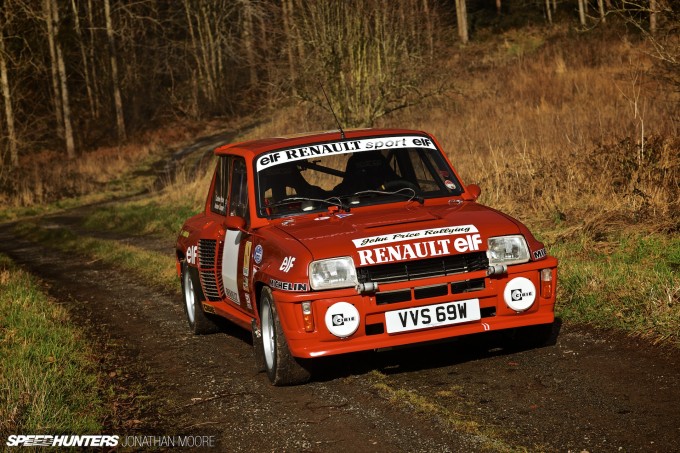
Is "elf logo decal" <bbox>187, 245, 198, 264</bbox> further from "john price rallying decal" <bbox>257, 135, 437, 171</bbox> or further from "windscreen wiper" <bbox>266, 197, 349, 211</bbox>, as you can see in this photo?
"windscreen wiper" <bbox>266, 197, 349, 211</bbox>

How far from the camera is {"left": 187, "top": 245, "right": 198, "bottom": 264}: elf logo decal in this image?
8.98 meters

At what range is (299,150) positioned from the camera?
805 cm

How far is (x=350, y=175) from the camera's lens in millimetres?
7926

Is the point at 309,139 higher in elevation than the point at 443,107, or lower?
higher

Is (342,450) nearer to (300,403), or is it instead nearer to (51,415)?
(300,403)

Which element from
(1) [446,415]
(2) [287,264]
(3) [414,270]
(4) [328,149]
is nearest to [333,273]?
(2) [287,264]

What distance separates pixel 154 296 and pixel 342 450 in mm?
7194

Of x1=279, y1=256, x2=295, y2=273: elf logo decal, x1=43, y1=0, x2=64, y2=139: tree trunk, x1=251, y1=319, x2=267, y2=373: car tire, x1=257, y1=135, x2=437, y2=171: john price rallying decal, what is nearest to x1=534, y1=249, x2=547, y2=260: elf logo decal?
x1=279, y1=256, x2=295, y2=273: elf logo decal

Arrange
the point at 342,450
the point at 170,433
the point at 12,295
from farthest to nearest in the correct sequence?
the point at 12,295 < the point at 170,433 < the point at 342,450

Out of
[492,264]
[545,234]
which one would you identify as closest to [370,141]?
[492,264]

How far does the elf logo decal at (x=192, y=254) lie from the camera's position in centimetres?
898

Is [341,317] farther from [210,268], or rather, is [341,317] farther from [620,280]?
[620,280]

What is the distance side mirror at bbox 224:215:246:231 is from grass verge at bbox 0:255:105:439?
153 centimetres

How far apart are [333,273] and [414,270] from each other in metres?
0.53
